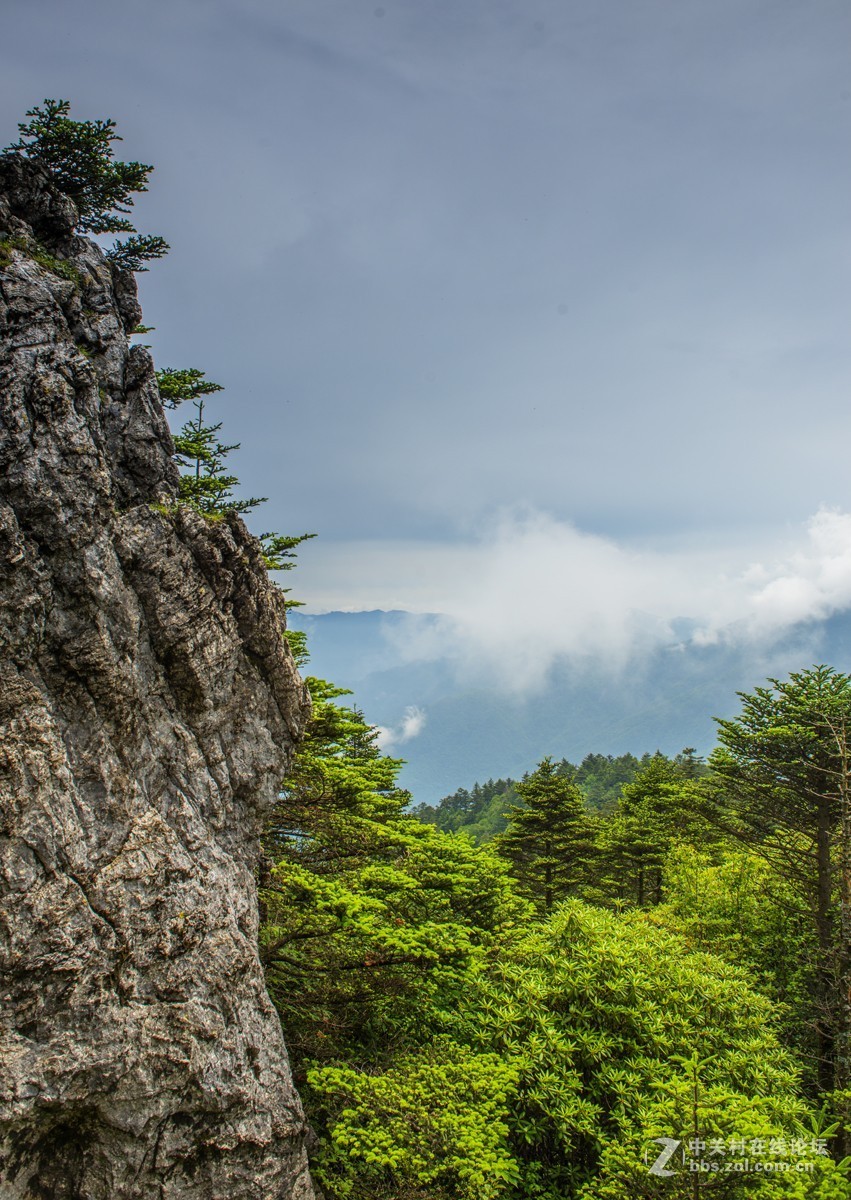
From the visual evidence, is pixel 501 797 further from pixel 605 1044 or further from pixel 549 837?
pixel 605 1044

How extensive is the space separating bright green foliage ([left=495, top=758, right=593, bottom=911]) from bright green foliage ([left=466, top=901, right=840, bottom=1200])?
1453cm

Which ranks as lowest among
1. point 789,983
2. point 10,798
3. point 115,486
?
point 789,983

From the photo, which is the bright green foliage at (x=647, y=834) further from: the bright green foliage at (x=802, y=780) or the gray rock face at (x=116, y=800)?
the gray rock face at (x=116, y=800)

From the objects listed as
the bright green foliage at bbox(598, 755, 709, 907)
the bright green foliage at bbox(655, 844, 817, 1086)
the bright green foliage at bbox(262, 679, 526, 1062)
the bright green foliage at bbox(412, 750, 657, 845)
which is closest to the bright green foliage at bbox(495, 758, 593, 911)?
the bright green foliage at bbox(598, 755, 709, 907)

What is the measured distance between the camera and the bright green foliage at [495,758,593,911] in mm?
27969

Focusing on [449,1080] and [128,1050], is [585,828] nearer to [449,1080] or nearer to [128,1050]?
[449,1080]

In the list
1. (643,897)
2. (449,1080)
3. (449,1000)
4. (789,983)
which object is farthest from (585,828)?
(449,1080)

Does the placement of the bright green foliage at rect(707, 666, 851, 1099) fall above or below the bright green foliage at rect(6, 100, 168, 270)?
below

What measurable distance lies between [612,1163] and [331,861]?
7.39m

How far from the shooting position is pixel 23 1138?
789 centimetres

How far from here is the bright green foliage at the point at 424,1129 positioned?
8.80 metres

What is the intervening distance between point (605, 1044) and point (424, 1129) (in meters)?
3.79

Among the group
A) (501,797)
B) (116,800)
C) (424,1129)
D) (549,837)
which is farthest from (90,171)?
(501,797)

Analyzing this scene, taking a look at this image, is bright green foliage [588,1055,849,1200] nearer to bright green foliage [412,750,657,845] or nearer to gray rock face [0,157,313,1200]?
gray rock face [0,157,313,1200]
